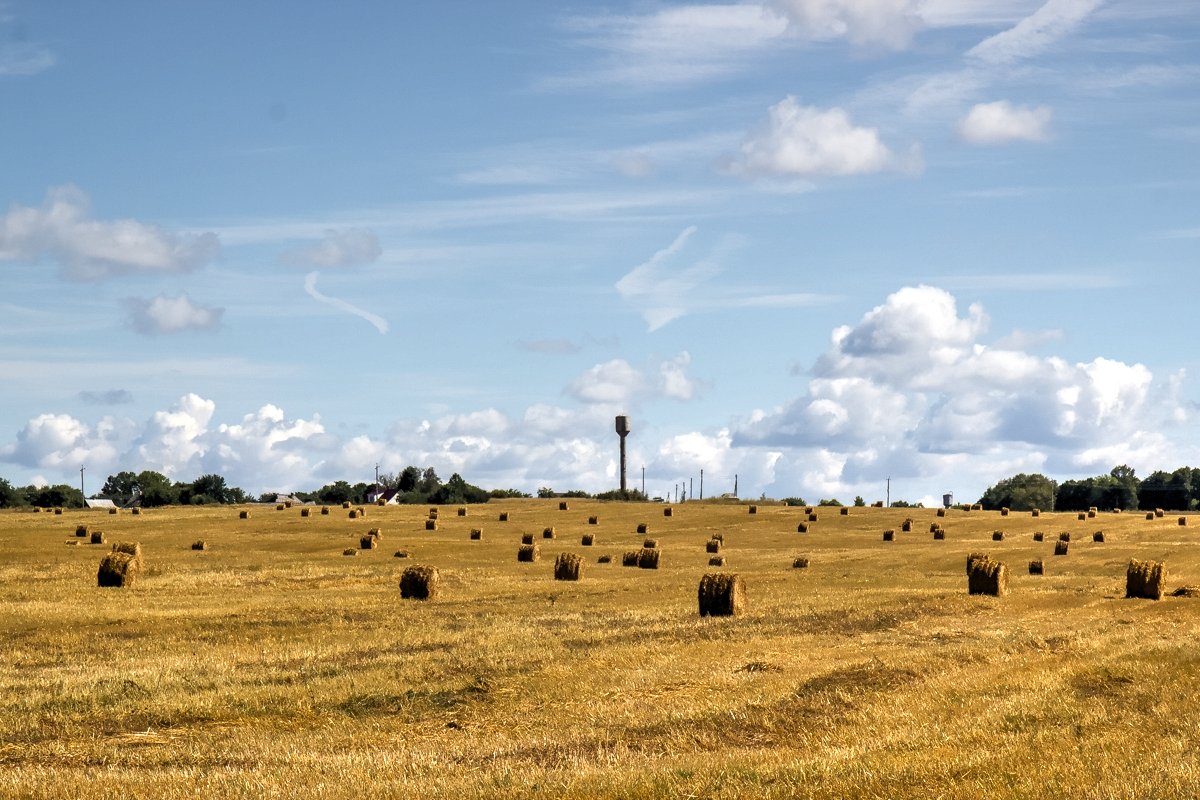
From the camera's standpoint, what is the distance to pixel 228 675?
80.0 ft

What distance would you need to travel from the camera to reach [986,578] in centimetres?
4059

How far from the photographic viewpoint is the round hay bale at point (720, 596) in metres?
34.2

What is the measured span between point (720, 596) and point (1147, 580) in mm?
13034

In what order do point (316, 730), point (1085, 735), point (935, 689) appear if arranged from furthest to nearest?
point (935, 689), point (316, 730), point (1085, 735)

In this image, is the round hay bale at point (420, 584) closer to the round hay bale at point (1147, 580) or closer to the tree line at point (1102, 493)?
the round hay bale at point (1147, 580)

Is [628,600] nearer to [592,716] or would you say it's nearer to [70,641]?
[70,641]

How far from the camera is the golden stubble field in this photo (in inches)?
595

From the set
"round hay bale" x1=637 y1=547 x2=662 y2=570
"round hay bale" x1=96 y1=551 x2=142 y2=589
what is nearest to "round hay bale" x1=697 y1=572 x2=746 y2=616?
"round hay bale" x1=96 y1=551 x2=142 y2=589

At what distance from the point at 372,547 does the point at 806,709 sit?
43.9 m

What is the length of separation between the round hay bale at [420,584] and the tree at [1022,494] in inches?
4723

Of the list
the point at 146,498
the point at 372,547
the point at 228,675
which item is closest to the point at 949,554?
the point at 372,547

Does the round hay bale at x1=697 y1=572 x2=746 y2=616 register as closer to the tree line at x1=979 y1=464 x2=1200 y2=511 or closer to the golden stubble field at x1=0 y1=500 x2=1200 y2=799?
the golden stubble field at x1=0 y1=500 x2=1200 y2=799

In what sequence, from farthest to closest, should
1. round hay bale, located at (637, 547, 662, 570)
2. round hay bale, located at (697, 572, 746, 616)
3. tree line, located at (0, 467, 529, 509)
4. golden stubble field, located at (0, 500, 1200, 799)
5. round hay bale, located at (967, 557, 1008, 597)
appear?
1. tree line, located at (0, 467, 529, 509)
2. round hay bale, located at (637, 547, 662, 570)
3. round hay bale, located at (967, 557, 1008, 597)
4. round hay bale, located at (697, 572, 746, 616)
5. golden stubble field, located at (0, 500, 1200, 799)

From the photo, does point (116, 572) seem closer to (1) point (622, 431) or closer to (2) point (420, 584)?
(2) point (420, 584)
